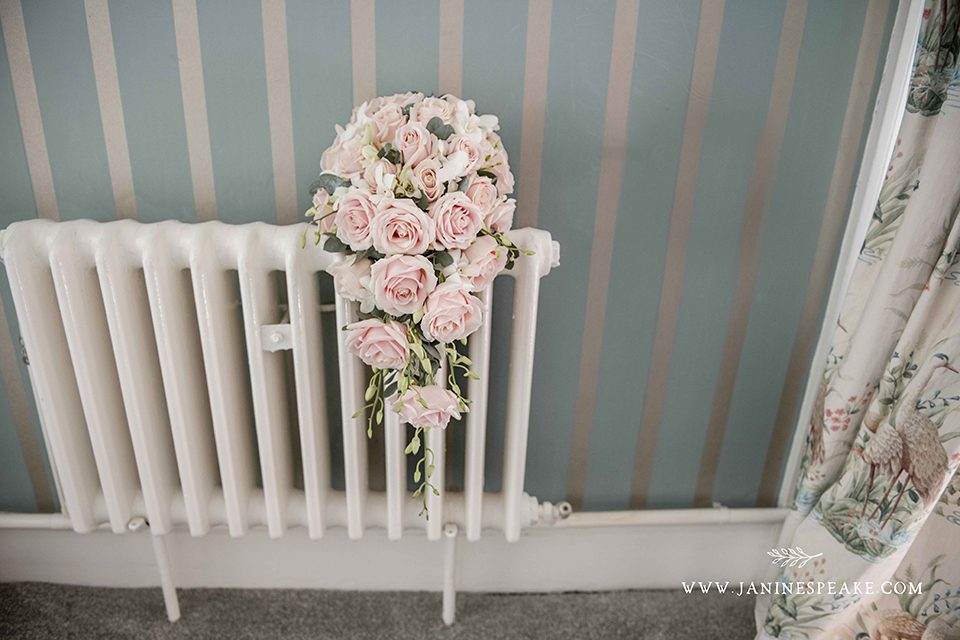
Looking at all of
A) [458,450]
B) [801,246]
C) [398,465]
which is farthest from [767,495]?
[398,465]

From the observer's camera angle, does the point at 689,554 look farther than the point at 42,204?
Yes

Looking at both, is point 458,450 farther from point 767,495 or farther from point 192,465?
point 767,495

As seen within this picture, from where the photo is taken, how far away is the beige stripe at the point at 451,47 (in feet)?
3.49

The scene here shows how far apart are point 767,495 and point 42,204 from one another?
1562 mm

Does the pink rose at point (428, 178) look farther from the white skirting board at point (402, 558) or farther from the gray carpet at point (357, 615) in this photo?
the gray carpet at point (357, 615)

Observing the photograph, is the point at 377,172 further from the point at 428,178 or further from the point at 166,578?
the point at 166,578

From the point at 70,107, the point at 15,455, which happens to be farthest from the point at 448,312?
the point at 15,455

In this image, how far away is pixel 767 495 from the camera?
1444 millimetres

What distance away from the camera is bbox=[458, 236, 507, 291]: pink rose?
887 mm

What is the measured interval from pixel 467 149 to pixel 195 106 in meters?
0.54

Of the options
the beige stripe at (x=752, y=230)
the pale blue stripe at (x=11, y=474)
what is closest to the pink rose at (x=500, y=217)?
the beige stripe at (x=752, y=230)

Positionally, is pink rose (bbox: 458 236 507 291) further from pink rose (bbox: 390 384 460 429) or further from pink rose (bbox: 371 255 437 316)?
pink rose (bbox: 390 384 460 429)

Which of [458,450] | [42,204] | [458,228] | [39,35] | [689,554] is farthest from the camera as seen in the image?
[689,554]

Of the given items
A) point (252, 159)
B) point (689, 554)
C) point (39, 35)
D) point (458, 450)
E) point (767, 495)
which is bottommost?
point (689, 554)
